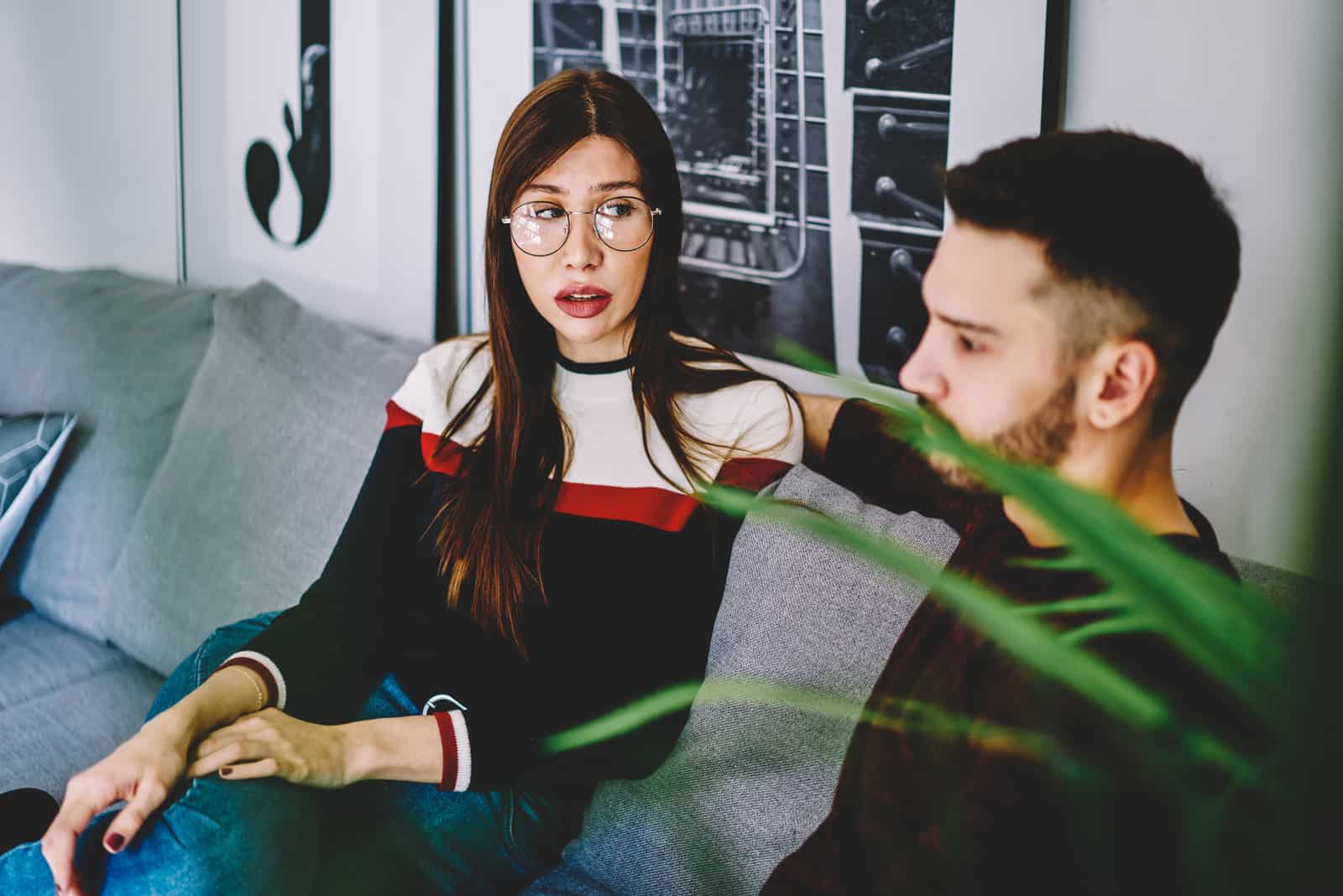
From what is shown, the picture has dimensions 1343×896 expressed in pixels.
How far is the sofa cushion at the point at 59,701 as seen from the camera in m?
1.50

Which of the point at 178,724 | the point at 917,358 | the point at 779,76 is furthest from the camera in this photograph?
the point at 779,76

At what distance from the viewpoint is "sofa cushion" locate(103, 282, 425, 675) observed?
1.63 m

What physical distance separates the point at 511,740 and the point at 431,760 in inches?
3.3

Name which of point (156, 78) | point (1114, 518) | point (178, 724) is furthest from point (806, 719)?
point (156, 78)

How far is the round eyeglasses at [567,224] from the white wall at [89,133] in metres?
1.69

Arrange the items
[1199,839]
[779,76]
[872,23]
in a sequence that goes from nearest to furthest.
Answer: [1199,839] → [872,23] → [779,76]

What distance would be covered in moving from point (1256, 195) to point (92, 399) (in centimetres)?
185

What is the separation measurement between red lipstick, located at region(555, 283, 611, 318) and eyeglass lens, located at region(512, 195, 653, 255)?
50 millimetres

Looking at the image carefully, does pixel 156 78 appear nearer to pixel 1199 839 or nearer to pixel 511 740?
pixel 511 740

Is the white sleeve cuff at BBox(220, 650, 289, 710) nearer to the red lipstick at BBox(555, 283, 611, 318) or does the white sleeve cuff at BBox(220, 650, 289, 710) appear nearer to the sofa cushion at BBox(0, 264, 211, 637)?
the red lipstick at BBox(555, 283, 611, 318)

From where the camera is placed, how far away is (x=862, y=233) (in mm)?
1470

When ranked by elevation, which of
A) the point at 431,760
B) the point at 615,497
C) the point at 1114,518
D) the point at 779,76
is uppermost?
the point at 779,76

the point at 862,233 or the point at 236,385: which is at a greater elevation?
the point at 862,233

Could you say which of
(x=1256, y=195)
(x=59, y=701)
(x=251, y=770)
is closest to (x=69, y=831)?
(x=251, y=770)
